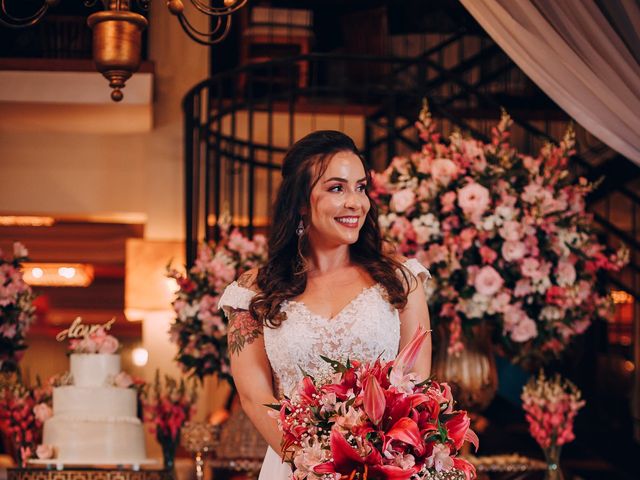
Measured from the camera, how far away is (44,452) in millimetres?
4879

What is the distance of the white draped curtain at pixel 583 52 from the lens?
12.9 feet

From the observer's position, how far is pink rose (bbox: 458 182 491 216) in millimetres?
4805

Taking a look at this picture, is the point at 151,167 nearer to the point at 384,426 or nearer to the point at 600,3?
the point at 600,3

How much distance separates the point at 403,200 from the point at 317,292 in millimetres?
1744

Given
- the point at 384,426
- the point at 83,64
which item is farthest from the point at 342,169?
the point at 83,64

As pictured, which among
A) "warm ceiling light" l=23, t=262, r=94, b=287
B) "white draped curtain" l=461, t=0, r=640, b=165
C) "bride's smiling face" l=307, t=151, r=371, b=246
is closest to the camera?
"bride's smiling face" l=307, t=151, r=371, b=246

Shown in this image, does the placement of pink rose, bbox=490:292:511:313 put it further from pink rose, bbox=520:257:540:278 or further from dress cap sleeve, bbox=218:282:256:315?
dress cap sleeve, bbox=218:282:256:315

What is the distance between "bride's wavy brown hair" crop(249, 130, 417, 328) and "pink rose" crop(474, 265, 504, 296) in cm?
157

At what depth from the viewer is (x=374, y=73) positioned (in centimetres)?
984

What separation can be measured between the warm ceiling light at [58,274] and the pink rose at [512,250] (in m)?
7.28

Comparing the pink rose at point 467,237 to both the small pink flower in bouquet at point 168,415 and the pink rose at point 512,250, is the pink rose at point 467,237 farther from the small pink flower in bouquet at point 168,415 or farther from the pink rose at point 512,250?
the small pink flower in bouquet at point 168,415

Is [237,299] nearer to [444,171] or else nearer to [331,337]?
[331,337]

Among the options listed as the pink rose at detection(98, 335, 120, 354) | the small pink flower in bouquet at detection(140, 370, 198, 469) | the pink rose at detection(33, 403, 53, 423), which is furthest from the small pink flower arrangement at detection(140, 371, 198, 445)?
the pink rose at detection(33, 403, 53, 423)

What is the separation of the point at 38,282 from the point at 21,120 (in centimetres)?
388
